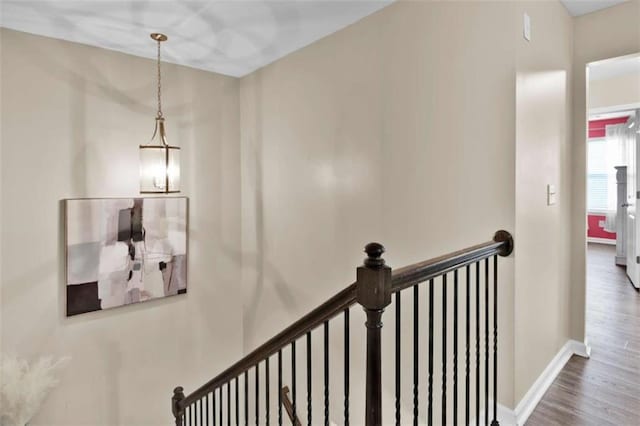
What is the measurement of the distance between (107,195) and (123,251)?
1.68ft

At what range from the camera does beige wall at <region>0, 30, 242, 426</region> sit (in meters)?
2.93

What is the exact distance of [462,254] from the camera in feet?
4.80

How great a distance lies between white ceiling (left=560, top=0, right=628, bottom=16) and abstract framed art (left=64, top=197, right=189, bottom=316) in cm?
351

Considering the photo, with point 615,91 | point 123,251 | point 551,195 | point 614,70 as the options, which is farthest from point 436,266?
point 615,91

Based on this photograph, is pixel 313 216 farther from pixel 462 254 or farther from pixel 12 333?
pixel 12 333

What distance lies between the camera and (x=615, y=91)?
4.17m

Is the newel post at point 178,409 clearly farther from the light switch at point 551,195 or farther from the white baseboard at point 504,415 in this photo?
the light switch at point 551,195

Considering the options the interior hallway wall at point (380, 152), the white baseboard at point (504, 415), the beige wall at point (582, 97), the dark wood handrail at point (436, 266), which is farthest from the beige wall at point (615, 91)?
the white baseboard at point (504, 415)

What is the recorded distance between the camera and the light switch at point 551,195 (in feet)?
7.80

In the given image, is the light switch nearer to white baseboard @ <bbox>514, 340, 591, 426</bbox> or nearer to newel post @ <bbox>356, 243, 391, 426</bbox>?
white baseboard @ <bbox>514, 340, 591, 426</bbox>

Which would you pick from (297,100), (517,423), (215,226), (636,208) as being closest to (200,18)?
(297,100)

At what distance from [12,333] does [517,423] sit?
11.6ft

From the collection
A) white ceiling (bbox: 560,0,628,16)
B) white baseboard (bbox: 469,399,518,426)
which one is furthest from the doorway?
white baseboard (bbox: 469,399,518,426)

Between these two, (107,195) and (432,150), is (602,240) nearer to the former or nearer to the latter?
(432,150)
